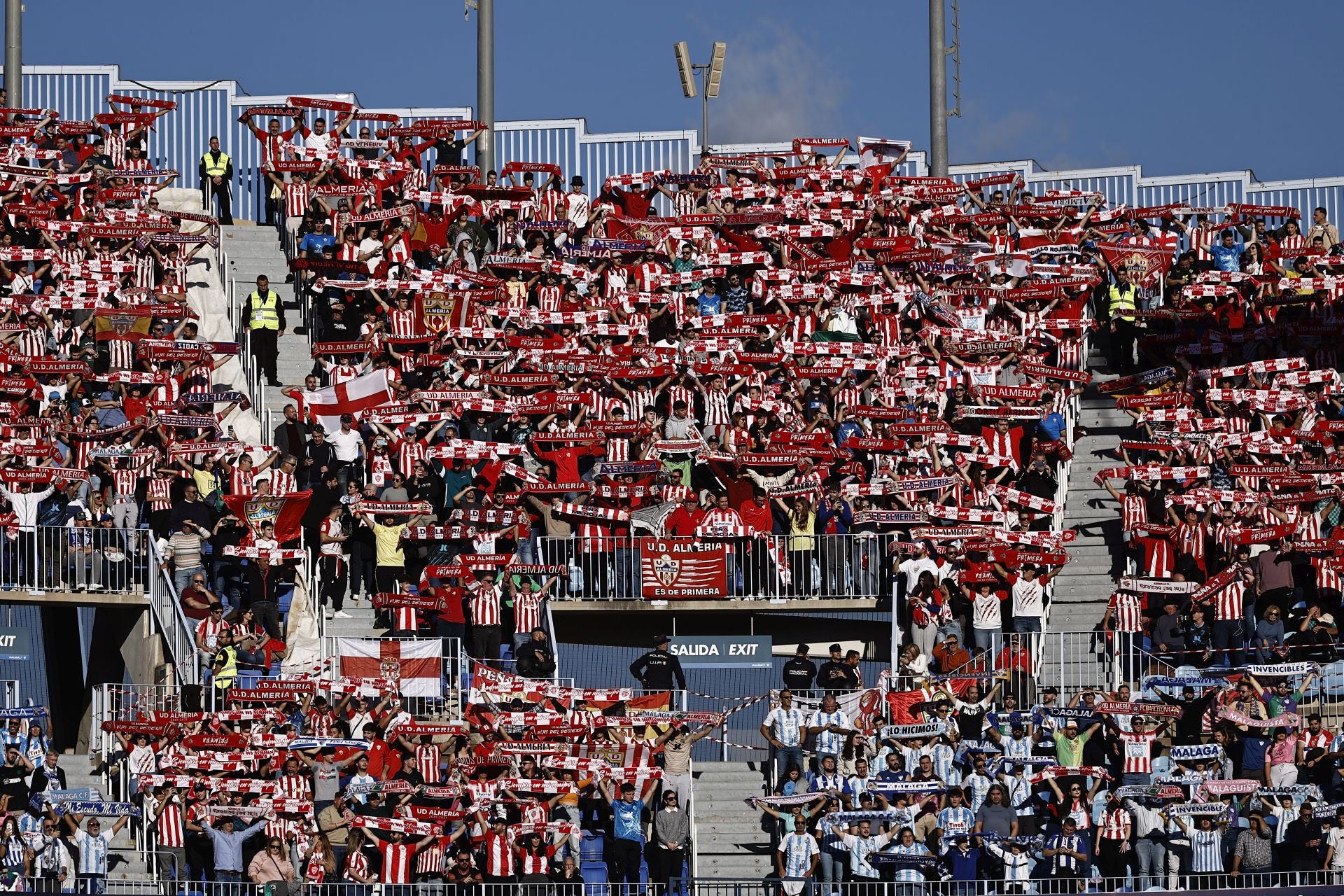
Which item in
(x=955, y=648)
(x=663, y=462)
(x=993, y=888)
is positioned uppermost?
(x=663, y=462)

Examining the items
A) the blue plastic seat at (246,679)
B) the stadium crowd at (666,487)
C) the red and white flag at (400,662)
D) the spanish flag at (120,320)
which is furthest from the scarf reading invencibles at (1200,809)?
the spanish flag at (120,320)

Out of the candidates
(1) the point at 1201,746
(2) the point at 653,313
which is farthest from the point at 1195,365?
(1) the point at 1201,746

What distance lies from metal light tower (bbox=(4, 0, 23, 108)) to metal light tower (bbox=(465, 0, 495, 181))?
6.61m

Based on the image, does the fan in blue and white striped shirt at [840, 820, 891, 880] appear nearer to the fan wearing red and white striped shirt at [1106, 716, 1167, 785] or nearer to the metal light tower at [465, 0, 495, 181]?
the fan wearing red and white striped shirt at [1106, 716, 1167, 785]

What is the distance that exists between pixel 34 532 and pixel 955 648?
1004 centimetres

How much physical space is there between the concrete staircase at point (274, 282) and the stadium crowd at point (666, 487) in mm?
339

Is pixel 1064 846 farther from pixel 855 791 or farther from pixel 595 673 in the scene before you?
pixel 595 673

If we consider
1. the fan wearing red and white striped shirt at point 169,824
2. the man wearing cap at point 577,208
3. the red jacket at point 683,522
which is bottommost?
the fan wearing red and white striped shirt at point 169,824

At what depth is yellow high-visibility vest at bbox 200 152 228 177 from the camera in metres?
36.8

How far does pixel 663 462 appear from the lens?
102 feet

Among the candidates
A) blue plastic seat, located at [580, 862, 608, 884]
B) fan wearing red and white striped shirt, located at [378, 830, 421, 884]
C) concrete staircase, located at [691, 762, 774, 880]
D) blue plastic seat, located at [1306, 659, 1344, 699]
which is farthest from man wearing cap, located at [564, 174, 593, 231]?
blue plastic seat, located at [580, 862, 608, 884]

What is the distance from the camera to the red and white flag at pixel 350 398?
31.7 m

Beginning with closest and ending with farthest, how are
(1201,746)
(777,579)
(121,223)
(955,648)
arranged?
1. (1201,746)
2. (955,648)
3. (777,579)
4. (121,223)

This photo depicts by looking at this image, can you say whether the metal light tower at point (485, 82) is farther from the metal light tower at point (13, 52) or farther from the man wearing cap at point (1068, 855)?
the man wearing cap at point (1068, 855)
